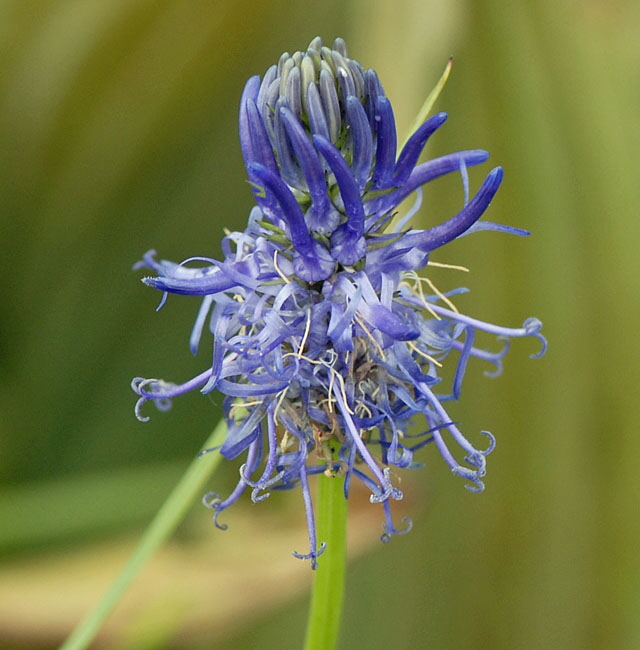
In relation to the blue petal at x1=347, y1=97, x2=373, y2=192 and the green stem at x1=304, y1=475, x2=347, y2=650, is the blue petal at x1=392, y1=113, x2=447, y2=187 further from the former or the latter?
the green stem at x1=304, y1=475, x2=347, y2=650

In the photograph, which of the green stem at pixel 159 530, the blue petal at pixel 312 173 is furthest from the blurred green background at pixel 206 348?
the blue petal at pixel 312 173

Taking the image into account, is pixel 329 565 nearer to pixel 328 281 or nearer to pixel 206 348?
pixel 328 281

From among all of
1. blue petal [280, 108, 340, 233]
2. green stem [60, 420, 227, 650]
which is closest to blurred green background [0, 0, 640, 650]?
green stem [60, 420, 227, 650]

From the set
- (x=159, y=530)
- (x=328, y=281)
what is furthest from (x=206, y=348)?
(x=328, y=281)

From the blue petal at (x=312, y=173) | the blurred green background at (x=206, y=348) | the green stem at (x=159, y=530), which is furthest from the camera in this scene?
the blurred green background at (x=206, y=348)

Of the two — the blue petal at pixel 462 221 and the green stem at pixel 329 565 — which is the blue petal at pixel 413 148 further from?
the green stem at pixel 329 565

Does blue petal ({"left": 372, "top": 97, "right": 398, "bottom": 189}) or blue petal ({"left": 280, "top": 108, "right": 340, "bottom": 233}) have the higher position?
blue petal ({"left": 372, "top": 97, "right": 398, "bottom": 189})
